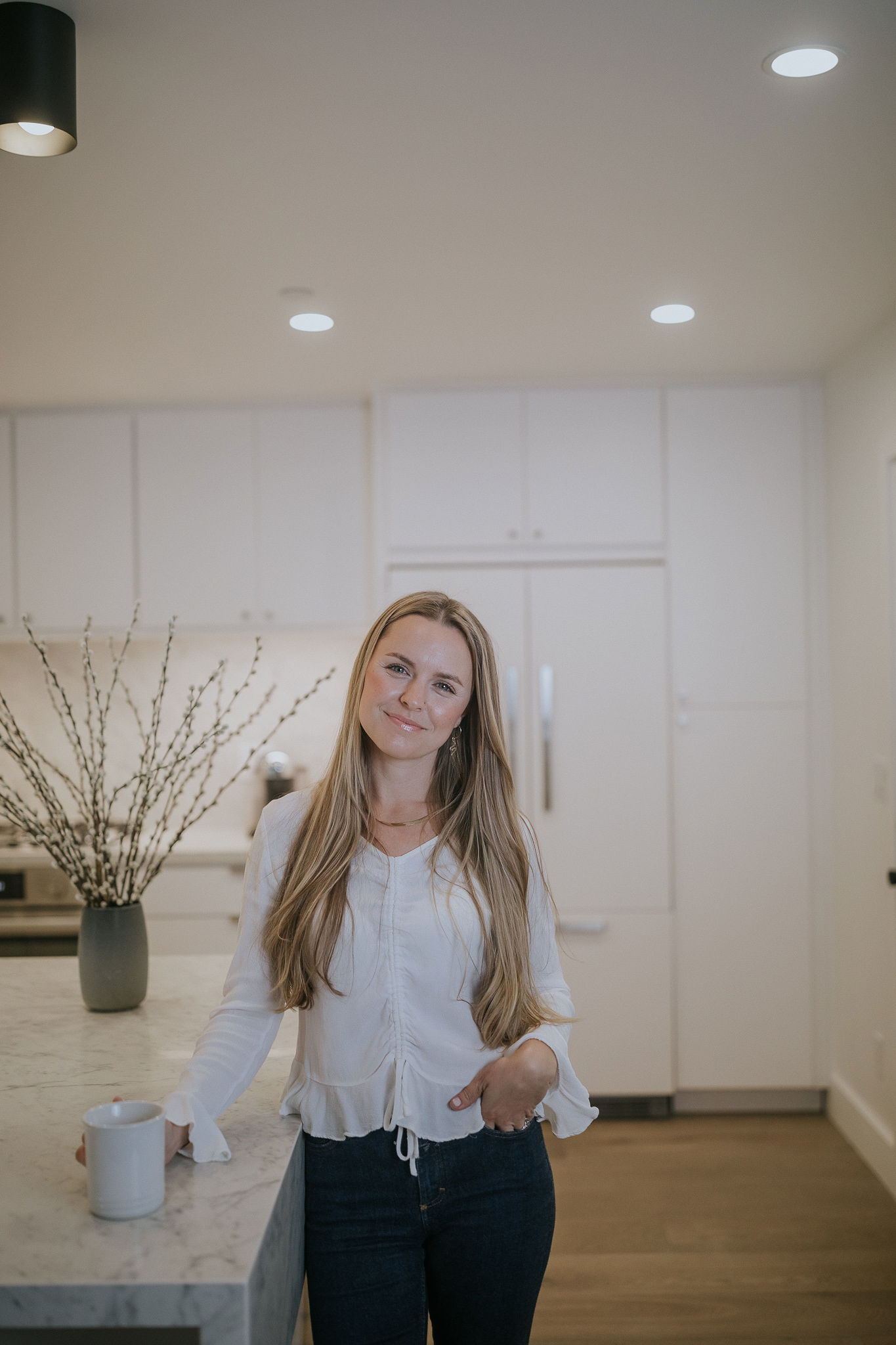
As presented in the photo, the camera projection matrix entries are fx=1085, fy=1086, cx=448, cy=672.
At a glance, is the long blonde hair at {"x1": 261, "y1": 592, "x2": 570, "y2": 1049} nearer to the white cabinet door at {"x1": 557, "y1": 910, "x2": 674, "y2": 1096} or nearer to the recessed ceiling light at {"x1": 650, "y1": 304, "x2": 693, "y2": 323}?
the recessed ceiling light at {"x1": 650, "y1": 304, "x2": 693, "y2": 323}

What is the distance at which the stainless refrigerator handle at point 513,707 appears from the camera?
3703 mm

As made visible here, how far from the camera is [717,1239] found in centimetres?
286

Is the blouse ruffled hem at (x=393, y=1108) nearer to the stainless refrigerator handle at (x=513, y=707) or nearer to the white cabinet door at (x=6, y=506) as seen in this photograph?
the stainless refrigerator handle at (x=513, y=707)

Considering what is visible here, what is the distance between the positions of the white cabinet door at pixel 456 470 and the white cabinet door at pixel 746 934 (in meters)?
1.10

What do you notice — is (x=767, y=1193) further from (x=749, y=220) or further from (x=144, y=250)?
(x=144, y=250)

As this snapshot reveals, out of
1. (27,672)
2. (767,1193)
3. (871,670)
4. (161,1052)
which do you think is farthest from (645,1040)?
(27,672)

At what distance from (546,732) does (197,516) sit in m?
1.49

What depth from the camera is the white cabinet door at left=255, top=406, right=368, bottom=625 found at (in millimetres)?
3914

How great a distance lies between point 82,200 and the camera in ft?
7.38

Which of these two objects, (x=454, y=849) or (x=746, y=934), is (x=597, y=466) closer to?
(x=746, y=934)

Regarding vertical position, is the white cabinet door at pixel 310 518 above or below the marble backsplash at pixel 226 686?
above

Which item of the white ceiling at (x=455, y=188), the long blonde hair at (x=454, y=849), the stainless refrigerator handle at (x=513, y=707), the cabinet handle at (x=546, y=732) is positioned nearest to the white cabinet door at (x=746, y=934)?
the cabinet handle at (x=546, y=732)

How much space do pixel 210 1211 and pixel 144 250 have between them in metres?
2.14

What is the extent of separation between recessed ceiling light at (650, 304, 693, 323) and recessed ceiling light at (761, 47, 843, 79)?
3.83 feet
